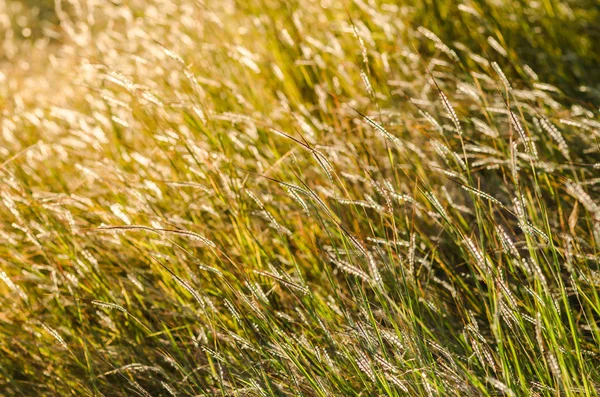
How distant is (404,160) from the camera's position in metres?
1.83

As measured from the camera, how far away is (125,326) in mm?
1604

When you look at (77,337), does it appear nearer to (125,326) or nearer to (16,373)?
(125,326)

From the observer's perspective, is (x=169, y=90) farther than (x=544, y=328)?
Yes

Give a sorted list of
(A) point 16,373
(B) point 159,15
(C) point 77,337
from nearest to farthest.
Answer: (C) point 77,337 → (A) point 16,373 → (B) point 159,15

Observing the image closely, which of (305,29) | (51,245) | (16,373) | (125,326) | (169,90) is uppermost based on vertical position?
(305,29)

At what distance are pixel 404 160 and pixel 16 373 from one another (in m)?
1.26

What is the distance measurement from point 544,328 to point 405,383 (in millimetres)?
274

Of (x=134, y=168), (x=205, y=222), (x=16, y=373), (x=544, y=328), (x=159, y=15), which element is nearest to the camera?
(x=544, y=328)

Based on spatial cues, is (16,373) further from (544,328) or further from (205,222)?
(544,328)

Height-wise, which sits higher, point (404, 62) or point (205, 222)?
point (404, 62)

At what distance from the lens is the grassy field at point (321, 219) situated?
1117 mm

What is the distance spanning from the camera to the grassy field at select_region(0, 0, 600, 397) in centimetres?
112

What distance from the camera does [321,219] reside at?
3.58ft

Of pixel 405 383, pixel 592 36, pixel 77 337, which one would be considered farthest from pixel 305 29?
pixel 405 383
